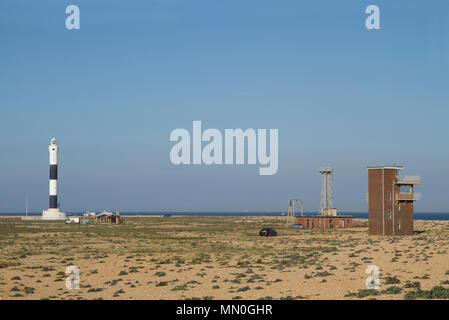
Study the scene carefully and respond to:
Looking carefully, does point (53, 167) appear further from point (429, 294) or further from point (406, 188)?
point (429, 294)

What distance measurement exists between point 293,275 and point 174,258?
15.9 meters

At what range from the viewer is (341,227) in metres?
101

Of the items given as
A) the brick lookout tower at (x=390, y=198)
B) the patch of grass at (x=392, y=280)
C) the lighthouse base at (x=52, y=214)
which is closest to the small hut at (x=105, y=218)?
the lighthouse base at (x=52, y=214)

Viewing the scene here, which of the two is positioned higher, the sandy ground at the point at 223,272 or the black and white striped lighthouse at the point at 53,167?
the black and white striped lighthouse at the point at 53,167

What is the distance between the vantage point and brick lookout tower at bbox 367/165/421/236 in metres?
65.8

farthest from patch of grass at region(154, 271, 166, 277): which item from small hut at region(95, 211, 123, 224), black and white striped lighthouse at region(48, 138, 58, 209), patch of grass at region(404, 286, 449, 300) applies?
small hut at region(95, 211, 123, 224)

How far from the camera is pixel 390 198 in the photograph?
66062 millimetres

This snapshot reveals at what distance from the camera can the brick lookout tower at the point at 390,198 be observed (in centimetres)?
6575

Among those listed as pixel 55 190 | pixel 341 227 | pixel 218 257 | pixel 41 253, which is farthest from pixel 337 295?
pixel 55 190

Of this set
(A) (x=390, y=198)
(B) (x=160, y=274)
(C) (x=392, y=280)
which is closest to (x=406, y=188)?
(A) (x=390, y=198)

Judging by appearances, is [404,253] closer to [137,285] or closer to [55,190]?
[137,285]

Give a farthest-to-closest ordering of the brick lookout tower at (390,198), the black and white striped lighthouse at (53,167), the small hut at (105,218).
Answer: the small hut at (105,218) < the black and white striped lighthouse at (53,167) < the brick lookout tower at (390,198)

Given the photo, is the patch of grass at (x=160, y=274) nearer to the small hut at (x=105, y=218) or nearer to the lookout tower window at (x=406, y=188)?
the lookout tower window at (x=406, y=188)

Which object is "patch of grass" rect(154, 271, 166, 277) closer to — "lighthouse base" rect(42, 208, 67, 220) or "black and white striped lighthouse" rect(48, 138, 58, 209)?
"black and white striped lighthouse" rect(48, 138, 58, 209)
